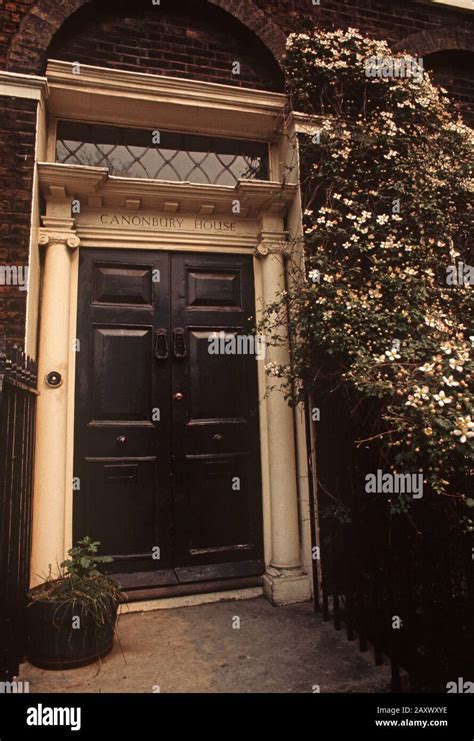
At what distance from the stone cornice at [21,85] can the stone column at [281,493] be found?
2.37 m

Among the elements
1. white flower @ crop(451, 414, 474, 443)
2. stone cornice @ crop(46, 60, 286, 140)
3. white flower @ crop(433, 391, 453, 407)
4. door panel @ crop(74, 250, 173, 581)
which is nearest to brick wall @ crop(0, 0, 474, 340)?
stone cornice @ crop(46, 60, 286, 140)

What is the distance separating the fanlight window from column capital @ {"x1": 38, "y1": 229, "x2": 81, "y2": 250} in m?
0.76

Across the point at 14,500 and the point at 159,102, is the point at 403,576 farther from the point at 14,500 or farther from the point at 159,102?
the point at 159,102

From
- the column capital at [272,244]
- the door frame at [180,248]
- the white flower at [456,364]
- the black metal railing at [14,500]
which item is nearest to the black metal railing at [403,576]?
the white flower at [456,364]

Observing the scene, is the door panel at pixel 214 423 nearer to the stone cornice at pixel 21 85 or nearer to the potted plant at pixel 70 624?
the potted plant at pixel 70 624

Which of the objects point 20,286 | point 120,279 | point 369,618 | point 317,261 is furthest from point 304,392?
point 20,286

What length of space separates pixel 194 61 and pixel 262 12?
83 cm

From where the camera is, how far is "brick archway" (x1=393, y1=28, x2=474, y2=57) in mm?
4996

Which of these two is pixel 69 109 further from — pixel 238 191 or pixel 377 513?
pixel 377 513

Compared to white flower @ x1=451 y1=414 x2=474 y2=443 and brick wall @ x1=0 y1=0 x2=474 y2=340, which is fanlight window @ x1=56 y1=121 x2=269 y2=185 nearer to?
brick wall @ x1=0 y1=0 x2=474 y2=340

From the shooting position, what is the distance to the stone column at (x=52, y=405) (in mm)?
3508

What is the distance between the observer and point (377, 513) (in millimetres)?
2768

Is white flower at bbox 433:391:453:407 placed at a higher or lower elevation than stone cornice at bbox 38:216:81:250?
lower
